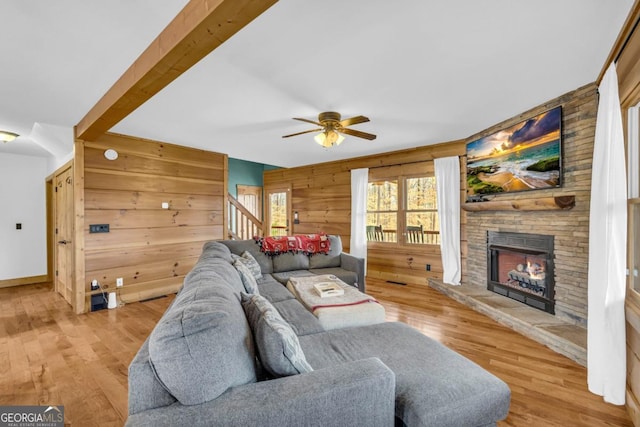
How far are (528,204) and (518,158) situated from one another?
65 centimetres

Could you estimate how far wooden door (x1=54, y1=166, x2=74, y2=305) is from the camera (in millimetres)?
3901

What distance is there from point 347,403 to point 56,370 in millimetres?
2641

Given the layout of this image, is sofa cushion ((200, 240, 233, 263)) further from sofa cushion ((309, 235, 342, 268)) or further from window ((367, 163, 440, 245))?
window ((367, 163, 440, 245))

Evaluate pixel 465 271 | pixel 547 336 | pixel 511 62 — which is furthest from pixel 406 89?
pixel 465 271

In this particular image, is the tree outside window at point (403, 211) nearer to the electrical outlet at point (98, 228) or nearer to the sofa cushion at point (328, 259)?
the sofa cushion at point (328, 259)

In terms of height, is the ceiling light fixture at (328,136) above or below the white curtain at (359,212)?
above

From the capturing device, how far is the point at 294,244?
411 cm

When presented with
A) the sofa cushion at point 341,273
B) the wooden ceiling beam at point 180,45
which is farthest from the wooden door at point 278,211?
the wooden ceiling beam at point 180,45

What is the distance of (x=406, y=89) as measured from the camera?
2.66 metres

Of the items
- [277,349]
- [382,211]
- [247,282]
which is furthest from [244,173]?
[277,349]

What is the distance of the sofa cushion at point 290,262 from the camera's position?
3.90 m

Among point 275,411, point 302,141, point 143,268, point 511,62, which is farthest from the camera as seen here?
point 302,141

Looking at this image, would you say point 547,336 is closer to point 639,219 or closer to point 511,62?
point 639,219

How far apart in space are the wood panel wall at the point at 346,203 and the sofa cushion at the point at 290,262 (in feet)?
5.89
